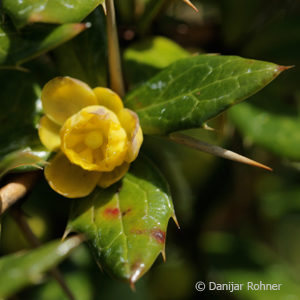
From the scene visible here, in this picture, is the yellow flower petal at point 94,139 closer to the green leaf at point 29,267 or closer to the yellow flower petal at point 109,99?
the yellow flower petal at point 109,99

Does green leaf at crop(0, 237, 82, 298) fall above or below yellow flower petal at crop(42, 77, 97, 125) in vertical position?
below

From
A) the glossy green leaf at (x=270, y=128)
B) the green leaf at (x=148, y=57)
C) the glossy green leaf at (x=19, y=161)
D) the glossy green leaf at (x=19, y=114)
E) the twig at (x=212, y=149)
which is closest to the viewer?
the glossy green leaf at (x=19, y=161)

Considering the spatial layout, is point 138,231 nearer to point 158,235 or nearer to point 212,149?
point 158,235

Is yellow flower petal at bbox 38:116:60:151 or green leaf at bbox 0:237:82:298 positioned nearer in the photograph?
green leaf at bbox 0:237:82:298

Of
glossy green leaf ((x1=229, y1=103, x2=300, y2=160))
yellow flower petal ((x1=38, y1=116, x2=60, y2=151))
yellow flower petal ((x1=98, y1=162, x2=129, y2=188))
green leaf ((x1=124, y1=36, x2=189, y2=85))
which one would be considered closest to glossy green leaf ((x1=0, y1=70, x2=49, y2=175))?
yellow flower petal ((x1=38, y1=116, x2=60, y2=151))

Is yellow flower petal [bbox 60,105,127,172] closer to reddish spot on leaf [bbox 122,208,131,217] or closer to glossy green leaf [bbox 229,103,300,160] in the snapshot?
reddish spot on leaf [bbox 122,208,131,217]

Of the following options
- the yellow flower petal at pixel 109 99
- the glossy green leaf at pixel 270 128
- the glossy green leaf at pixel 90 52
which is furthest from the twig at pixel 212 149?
the glossy green leaf at pixel 270 128

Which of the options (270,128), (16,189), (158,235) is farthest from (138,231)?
(270,128)

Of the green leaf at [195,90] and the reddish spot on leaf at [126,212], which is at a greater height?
the green leaf at [195,90]

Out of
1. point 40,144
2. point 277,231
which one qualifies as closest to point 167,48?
point 40,144
